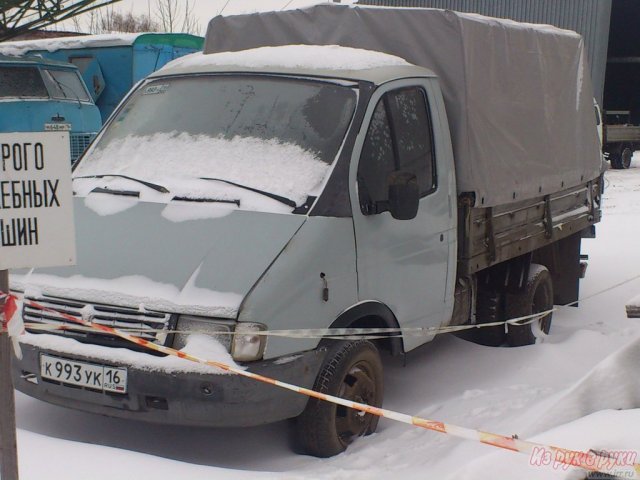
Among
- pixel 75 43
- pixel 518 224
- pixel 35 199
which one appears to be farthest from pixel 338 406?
pixel 75 43

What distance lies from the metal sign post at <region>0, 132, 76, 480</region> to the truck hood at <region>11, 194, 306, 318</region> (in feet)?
3.45

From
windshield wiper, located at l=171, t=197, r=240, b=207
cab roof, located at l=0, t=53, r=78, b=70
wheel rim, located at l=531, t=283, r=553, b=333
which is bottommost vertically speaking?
wheel rim, located at l=531, t=283, r=553, b=333

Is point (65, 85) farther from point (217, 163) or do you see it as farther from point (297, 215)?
point (297, 215)

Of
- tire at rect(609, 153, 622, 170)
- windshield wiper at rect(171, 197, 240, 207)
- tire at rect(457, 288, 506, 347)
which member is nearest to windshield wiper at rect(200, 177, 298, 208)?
windshield wiper at rect(171, 197, 240, 207)

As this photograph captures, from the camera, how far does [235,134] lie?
495cm

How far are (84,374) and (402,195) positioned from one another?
1.91 meters

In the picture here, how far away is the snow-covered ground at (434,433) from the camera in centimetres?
360

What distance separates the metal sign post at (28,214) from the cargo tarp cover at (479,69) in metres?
3.25

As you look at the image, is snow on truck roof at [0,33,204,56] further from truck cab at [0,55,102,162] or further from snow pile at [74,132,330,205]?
snow pile at [74,132,330,205]

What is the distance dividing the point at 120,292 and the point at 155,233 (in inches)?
16.6

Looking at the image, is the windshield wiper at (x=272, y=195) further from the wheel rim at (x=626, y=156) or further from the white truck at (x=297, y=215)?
the wheel rim at (x=626, y=156)

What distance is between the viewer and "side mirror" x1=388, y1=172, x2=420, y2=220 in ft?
15.4

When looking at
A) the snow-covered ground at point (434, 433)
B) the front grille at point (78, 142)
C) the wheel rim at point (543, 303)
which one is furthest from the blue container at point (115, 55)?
the snow-covered ground at point (434, 433)

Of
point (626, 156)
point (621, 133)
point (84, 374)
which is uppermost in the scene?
point (84, 374)
